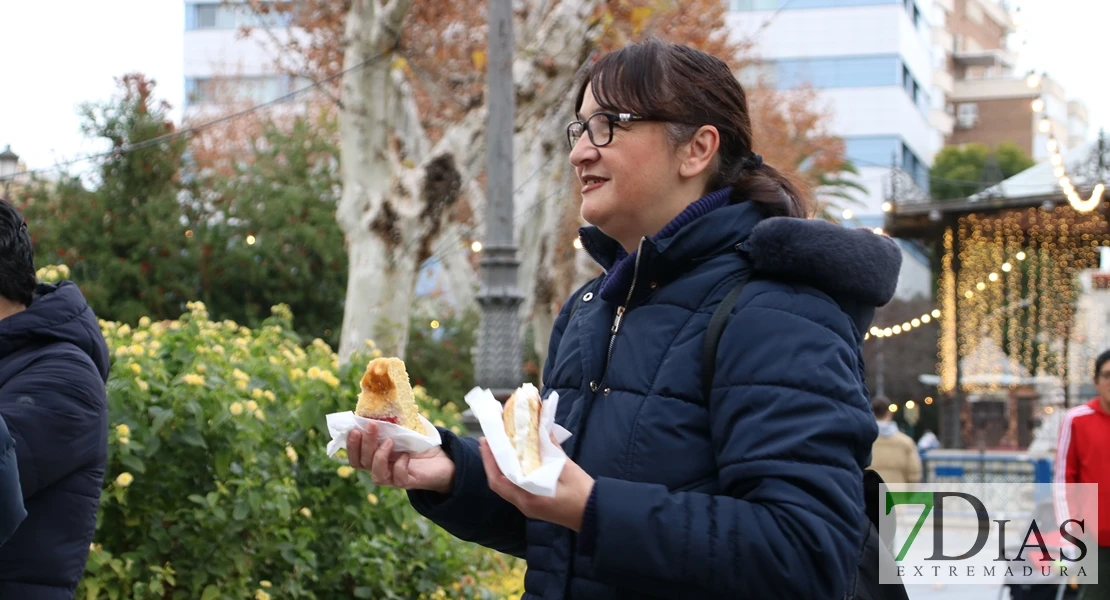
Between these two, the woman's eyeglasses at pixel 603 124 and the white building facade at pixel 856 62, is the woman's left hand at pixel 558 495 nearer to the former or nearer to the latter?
the woman's eyeglasses at pixel 603 124

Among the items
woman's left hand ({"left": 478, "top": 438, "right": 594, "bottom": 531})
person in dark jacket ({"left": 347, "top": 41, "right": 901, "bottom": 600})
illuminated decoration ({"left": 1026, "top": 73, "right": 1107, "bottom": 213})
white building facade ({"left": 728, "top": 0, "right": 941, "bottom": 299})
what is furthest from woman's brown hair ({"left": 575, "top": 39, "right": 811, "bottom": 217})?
white building facade ({"left": 728, "top": 0, "right": 941, "bottom": 299})

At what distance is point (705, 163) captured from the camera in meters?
2.30

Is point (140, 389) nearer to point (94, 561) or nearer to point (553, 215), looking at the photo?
point (94, 561)

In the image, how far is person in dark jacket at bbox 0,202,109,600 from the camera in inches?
121

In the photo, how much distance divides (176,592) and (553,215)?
13.9m

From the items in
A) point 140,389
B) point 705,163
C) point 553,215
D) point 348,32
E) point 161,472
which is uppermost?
point 348,32

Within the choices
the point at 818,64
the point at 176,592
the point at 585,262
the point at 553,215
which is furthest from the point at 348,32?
the point at 818,64

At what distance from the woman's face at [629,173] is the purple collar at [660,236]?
0.05 metres

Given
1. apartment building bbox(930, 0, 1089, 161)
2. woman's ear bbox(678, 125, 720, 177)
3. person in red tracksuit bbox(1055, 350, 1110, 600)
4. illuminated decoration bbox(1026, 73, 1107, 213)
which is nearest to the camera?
woman's ear bbox(678, 125, 720, 177)

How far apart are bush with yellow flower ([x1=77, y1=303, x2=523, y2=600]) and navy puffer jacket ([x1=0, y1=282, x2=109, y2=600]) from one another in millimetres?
1323

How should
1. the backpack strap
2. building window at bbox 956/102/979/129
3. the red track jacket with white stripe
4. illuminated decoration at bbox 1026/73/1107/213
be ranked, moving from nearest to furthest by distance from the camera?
the backpack strap
the red track jacket with white stripe
illuminated decoration at bbox 1026/73/1107/213
building window at bbox 956/102/979/129

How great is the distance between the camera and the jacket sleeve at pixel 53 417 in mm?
3055

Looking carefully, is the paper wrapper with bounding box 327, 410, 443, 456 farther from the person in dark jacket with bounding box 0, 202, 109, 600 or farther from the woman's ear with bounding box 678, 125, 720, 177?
the person in dark jacket with bounding box 0, 202, 109, 600

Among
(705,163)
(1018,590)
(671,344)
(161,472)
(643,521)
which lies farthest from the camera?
(1018,590)
